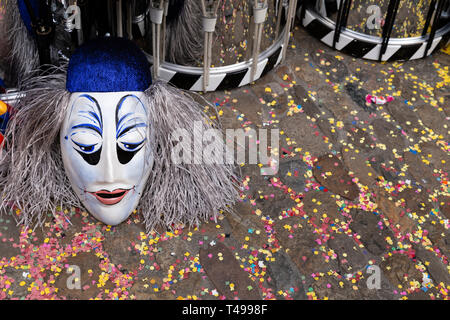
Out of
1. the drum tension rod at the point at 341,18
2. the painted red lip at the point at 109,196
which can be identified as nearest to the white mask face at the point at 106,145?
the painted red lip at the point at 109,196

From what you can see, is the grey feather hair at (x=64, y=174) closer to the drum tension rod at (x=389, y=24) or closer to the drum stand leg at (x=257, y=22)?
the drum stand leg at (x=257, y=22)

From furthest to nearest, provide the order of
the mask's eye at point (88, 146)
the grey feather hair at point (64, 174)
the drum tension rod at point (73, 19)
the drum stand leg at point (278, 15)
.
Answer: the drum stand leg at point (278, 15)
the drum tension rod at point (73, 19)
the grey feather hair at point (64, 174)
the mask's eye at point (88, 146)

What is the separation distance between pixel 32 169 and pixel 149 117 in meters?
0.38

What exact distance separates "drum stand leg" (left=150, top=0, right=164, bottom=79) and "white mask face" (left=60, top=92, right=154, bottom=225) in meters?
0.32

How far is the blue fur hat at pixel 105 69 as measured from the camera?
61.6 inches

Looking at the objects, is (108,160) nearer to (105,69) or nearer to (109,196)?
(109,196)

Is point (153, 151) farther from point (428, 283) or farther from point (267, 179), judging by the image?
point (428, 283)

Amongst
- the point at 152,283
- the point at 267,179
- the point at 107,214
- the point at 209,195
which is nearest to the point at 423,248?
the point at 267,179

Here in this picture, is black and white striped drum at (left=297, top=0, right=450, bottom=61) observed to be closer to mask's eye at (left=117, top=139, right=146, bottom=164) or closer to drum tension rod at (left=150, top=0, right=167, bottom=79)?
drum tension rod at (left=150, top=0, right=167, bottom=79)

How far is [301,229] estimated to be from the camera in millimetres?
1716

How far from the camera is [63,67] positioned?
1745 millimetres

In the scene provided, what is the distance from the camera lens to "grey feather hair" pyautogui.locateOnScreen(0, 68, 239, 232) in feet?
5.37

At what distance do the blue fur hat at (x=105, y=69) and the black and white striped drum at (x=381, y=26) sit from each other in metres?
0.99

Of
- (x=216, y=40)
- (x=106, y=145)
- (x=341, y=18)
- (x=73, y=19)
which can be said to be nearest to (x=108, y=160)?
(x=106, y=145)
